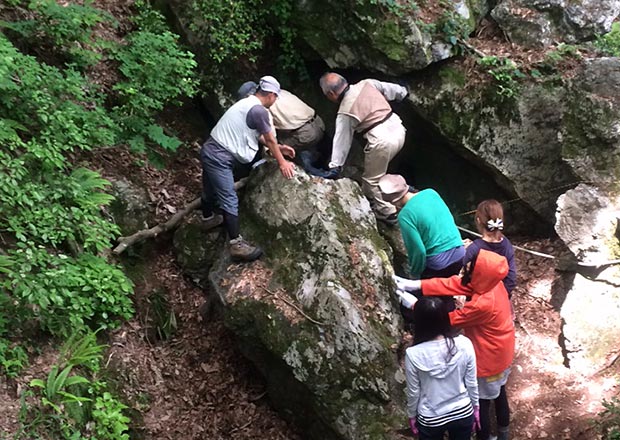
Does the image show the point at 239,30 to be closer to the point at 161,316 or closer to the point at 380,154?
the point at 380,154

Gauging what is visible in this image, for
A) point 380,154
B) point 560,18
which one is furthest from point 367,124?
point 560,18

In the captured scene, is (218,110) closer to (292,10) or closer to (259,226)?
(292,10)

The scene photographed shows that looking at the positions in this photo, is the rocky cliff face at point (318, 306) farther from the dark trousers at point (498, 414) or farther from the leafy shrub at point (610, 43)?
the leafy shrub at point (610, 43)

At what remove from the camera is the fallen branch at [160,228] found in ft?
21.2

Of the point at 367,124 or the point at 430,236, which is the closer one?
the point at 430,236

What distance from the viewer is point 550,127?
771 cm

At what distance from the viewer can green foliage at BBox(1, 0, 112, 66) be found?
21.2 feet

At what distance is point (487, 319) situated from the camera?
4.71 metres

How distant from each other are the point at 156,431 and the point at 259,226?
2610 millimetres

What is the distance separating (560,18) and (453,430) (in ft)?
23.2

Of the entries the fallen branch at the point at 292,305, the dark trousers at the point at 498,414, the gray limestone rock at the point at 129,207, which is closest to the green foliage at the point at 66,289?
the gray limestone rock at the point at 129,207

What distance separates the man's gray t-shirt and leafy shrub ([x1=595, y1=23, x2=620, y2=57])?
19.1 ft

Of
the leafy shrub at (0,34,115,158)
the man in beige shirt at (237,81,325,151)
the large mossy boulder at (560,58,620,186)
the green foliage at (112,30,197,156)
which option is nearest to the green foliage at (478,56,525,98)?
the large mossy boulder at (560,58,620,186)

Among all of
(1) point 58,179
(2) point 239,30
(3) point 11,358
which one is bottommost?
(3) point 11,358
